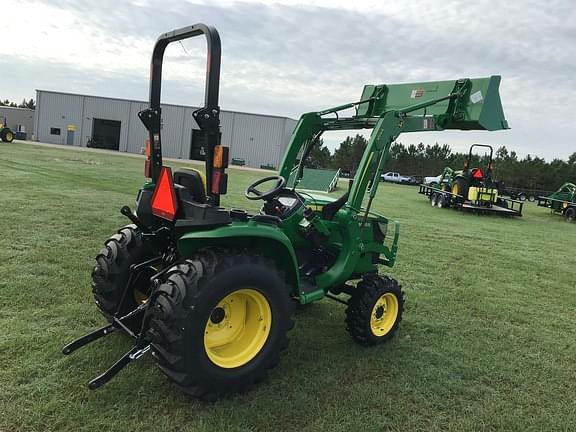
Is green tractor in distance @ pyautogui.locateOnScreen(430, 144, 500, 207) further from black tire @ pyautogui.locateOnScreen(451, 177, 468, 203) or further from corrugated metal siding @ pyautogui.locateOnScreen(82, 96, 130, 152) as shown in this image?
corrugated metal siding @ pyautogui.locateOnScreen(82, 96, 130, 152)

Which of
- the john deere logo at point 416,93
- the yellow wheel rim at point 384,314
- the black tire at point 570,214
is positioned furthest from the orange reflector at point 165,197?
the black tire at point 570,214

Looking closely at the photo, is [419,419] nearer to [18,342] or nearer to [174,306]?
[174,306]

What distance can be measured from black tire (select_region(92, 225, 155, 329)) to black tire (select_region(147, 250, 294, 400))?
0.86 metres

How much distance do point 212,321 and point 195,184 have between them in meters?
0.96

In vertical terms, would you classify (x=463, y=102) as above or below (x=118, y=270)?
above

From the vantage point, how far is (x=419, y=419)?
3.20 meters

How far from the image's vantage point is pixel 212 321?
10.8 feet

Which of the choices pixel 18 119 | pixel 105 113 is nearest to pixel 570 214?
pixel 105 113

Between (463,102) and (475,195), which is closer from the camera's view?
(463,102)

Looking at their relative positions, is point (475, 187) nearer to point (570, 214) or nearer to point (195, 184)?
point (570, 214)

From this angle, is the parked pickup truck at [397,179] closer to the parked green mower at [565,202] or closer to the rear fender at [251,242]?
the parked green mower at [565,202]

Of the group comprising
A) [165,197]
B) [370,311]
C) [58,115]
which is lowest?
[370,311]

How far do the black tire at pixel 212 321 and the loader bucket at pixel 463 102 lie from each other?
2.28 metres

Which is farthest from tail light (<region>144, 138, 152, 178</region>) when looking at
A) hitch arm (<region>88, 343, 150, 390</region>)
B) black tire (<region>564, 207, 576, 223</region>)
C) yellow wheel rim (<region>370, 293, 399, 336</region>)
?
black tire (<region>564, 207, 576, 223</region>)
